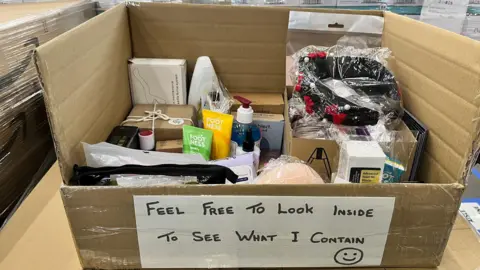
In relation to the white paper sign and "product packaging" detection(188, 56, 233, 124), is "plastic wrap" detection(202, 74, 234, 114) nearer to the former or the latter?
"product packaging" detection(188, 56, 233, 124)

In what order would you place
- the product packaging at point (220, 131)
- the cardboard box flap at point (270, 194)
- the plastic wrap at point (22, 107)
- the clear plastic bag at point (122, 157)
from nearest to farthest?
the cardboard box flap at point (270, 194)
the clear plastic bag at point (122, 157)
the plastic wrap at point (22, 107)
the product packaging at point (220, 131)

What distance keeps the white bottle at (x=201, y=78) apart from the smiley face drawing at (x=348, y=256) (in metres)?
0.53

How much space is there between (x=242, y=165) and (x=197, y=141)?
0.11 m

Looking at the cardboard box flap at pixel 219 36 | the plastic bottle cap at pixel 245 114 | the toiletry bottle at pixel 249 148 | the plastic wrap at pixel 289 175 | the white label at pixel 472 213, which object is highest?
the cardboard box flap at pixel 219 36

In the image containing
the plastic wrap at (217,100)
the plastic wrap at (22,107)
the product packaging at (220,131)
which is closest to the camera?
the plastic wrap at (22,107)

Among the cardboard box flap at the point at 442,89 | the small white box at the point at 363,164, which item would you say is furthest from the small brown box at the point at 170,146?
the cardboard box flap at the point at 442,89

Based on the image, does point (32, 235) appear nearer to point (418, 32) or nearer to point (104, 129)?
point (104, 129)

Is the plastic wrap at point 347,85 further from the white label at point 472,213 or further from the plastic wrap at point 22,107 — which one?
the plastic wrap at point 22,107

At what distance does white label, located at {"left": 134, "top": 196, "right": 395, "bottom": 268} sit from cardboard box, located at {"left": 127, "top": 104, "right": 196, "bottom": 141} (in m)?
0.33

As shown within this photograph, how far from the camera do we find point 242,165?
2.60ft

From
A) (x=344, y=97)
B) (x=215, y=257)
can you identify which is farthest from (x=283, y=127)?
(x=215, y=257)

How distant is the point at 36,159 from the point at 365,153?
2.34ft

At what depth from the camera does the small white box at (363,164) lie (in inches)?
24.5

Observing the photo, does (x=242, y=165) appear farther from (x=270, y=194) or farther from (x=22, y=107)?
(x=22, y=107)
